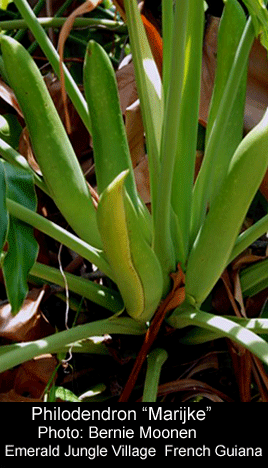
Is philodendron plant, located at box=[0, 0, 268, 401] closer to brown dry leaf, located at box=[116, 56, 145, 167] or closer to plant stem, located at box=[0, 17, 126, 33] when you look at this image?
brown dry leaf, located at box=[116, 56, 145, 167]

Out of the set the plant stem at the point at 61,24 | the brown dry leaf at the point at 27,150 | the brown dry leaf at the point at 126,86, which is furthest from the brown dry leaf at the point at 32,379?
the plant stem at the point at 61,24

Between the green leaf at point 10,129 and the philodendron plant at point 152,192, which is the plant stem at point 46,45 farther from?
the green leaf at point 10,129

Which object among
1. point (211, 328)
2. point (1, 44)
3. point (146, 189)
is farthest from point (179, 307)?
point (1, 44)

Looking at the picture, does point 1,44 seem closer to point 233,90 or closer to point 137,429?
point 233,90

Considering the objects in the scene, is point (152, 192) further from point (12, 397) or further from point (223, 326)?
point (12, 397)

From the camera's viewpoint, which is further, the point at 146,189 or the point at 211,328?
the point at 146,189

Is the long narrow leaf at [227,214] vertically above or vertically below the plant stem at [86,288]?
above

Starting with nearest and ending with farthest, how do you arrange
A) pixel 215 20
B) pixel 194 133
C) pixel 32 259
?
pixel 32 259, pixel 194 133, pixel 215 20
